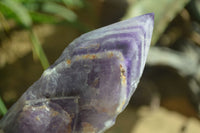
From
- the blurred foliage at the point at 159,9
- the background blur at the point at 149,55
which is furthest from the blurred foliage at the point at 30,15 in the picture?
the blurred foliage at the point at 159,9

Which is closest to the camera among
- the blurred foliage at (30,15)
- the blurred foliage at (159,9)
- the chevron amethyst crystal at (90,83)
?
the chevron amethyst crystal at (90,83)

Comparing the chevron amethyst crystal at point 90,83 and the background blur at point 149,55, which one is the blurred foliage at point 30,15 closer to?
the background blur at point 149,55

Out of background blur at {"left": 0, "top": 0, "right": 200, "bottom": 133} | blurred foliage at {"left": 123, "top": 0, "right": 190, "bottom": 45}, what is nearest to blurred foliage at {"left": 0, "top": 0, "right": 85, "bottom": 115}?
background blur at {"left": 0, "top": 0, "right": 200, "bottom": 133}

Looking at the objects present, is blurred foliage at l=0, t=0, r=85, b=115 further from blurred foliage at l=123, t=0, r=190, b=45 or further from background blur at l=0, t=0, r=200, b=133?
blurred foliage at l=123, t=0, r=190, b=45

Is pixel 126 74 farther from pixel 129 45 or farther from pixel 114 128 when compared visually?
pixel 114 128

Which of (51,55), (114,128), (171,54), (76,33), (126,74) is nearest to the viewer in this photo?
(126,74)

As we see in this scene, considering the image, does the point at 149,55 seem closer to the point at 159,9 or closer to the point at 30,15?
the point at 159,9

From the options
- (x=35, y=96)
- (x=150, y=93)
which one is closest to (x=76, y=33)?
(x=150, y=93)
